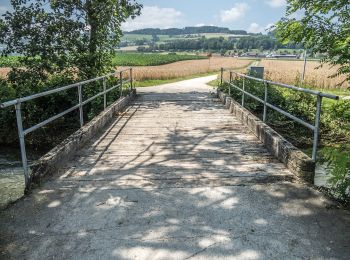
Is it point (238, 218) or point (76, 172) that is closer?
point (238, 218)

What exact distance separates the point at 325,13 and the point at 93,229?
17.6ft

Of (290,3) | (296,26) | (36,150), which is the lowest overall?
(36,150)

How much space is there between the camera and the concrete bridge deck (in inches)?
122

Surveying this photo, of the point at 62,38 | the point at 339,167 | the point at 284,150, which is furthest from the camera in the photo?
the point at 62,38

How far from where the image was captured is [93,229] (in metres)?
3.42

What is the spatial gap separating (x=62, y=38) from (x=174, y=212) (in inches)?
426

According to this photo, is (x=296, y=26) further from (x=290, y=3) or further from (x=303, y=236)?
(x=303, y=236)

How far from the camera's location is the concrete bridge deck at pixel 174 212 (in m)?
3.09

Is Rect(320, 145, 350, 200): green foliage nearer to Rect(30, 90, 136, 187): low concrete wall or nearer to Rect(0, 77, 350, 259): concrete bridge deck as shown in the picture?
Rect(0, 77, 350, 259): concrete bridge deck

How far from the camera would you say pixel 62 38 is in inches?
505

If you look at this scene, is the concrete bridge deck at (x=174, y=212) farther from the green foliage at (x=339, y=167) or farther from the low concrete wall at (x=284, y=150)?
the green foliage at (x=339, y=167)

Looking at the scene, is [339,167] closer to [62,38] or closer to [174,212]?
[174,212]

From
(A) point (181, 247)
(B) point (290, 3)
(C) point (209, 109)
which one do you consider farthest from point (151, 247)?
(C) point (209, 109)

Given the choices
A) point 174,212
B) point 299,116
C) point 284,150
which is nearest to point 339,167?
point 284,150
